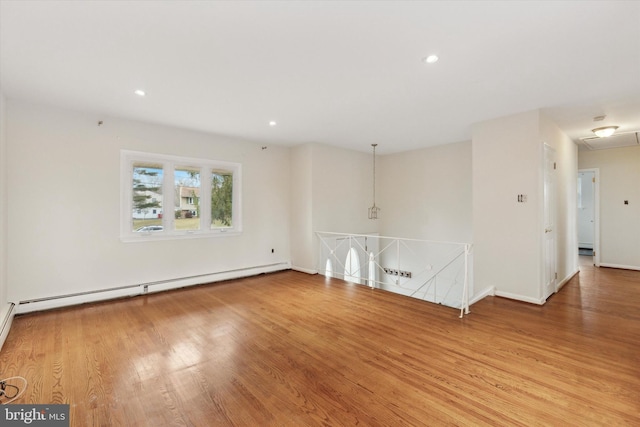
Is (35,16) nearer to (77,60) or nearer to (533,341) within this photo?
(77,60)

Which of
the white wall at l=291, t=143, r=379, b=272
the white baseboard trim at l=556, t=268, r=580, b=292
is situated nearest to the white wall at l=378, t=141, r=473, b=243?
the white wall at l=291, t=143, r=379, b=272

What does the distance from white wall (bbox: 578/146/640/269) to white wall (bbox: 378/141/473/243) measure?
10.6ft

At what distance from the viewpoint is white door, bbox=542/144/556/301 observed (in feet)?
12.5

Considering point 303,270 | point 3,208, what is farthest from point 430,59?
point 3,208

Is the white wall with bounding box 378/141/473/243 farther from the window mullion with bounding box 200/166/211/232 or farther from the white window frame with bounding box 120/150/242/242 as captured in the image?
the window mullion with bounding box 200/166/211/232

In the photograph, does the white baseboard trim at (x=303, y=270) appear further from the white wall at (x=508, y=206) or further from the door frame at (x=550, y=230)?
the door frame at (x=550, y=230)

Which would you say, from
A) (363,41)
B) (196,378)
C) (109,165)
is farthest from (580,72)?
(109,165)

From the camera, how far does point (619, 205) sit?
5809 mm

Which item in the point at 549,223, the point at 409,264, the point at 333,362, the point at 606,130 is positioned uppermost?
the point at 606,130

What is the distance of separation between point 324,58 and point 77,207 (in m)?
3.67

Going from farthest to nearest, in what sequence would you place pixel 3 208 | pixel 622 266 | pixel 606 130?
pixel 622 266 → pixel 606 130 → pixel 3 208

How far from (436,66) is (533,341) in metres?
2.75

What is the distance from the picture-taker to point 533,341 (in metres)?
2.69

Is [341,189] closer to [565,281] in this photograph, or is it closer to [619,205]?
[565,281]
